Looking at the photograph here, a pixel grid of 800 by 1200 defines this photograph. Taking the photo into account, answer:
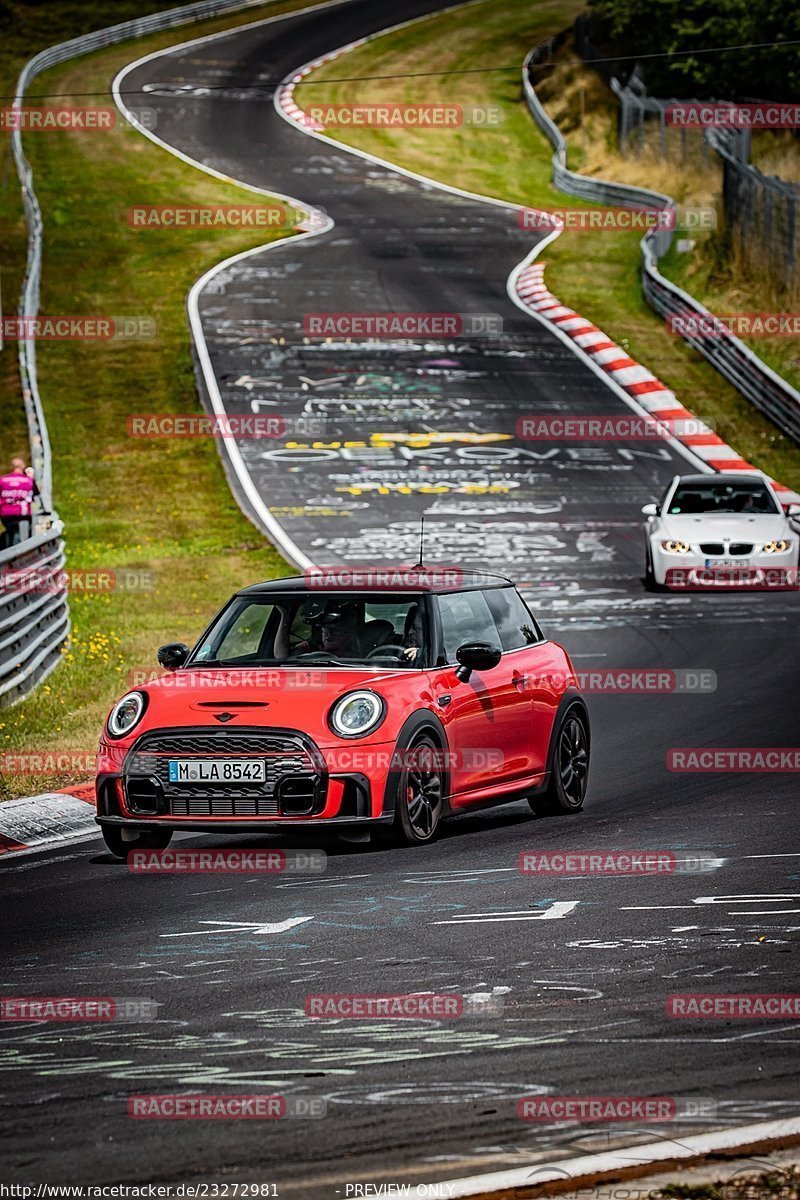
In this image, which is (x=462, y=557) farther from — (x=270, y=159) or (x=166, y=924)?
(x=270, y=159)

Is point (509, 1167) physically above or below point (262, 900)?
above

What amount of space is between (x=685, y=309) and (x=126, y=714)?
30291 millimetres

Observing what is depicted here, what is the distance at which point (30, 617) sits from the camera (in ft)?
57.4

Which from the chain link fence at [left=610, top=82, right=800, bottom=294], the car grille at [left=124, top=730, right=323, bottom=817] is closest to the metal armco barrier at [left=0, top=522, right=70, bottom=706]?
the car grille at [left=124, top=730, right=323, bottom=817]

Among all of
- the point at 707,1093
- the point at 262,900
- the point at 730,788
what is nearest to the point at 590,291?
the point at 730,788

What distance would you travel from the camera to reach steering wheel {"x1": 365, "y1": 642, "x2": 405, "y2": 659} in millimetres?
11250

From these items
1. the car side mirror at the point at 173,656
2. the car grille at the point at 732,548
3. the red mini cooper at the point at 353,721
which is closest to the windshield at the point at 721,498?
the car grille at the point at 732,548

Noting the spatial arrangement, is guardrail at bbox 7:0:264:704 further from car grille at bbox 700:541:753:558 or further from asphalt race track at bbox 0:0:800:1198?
car grille at bbox 700:541:753:558

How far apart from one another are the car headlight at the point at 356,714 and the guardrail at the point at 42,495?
19.7 ft

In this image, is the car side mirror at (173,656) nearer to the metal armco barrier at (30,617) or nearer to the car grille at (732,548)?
the metal armco barrier at (30,617)

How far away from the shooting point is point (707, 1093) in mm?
5922

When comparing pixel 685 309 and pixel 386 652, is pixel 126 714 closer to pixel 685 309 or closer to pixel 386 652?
pixel 386 652

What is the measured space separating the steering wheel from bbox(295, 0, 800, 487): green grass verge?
20663mm

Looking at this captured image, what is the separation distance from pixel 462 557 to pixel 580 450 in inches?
306
